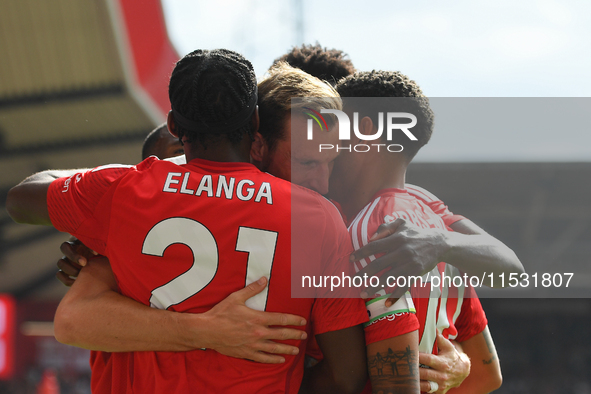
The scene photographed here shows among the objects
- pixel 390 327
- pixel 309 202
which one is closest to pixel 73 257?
pixel 309 202

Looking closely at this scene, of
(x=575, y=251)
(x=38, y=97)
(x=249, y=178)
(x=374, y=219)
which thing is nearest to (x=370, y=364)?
(x=374, y=219)

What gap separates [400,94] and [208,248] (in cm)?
112

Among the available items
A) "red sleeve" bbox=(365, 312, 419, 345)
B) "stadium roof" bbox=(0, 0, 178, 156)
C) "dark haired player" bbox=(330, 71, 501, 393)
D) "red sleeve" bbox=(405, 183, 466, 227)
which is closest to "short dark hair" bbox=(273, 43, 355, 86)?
"dark haired player" bbox=(330, 71, 501, 393)

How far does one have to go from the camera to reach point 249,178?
169cm

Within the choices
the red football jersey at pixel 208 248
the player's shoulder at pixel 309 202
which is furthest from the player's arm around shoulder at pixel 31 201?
the player's shoulder at pixel 309 202

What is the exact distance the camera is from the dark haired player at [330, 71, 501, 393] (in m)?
1.88

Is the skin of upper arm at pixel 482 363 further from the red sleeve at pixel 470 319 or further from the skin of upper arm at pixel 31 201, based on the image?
the skin of upper arm at pixel 31 201

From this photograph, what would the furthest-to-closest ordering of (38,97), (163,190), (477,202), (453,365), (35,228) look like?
(477,202) < (35,228) < (38,97) < (453,365) < (163,190)

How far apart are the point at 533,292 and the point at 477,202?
3.57 m

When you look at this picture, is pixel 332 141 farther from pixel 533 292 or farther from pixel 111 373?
pixel 533 292

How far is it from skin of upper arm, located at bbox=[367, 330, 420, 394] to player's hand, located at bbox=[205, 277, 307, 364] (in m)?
0.29

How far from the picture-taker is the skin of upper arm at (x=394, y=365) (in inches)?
64.1

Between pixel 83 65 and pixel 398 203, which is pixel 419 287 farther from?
pixel 83 65

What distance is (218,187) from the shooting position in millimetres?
1654
